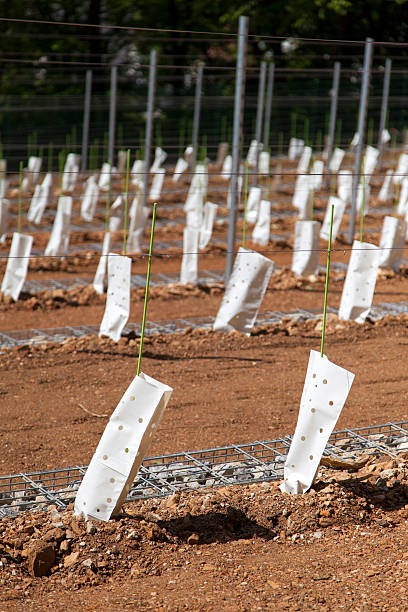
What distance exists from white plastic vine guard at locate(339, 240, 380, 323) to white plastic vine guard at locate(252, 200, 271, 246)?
3511mm

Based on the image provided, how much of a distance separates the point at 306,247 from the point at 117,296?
10.3 ft

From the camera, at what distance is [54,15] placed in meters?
24.9

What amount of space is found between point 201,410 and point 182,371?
0.88 meters

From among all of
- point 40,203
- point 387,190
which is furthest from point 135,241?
point 387,190

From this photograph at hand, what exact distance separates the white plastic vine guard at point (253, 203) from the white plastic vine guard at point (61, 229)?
3378 millimetres

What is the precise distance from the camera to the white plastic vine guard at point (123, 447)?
3943 mm

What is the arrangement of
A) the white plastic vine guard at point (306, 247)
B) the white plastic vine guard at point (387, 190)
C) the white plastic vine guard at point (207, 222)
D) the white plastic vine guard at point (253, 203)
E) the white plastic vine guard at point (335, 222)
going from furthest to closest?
1. the white plastic vine guard at point (387, 190)
2. the white plastic vine guard at point (253, 203)
3. the white plastic vine guard at point (335, 222)
4. the white plastic vine guard at point (207, 222)
5. the white plastic vine guard at point (306, 247)

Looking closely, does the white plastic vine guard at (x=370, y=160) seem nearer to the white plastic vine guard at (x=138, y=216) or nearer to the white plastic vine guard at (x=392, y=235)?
the white plastic vine guard at (x=392, y=235)

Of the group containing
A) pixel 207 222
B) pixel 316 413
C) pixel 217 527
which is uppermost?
pixel 316 413

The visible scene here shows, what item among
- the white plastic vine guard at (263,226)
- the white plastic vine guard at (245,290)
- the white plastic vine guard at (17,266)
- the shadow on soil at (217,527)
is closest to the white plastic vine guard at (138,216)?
the white plastic vine guard at (263,226)

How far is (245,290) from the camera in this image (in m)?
7.23

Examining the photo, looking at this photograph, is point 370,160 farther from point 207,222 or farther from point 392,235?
point 392,235

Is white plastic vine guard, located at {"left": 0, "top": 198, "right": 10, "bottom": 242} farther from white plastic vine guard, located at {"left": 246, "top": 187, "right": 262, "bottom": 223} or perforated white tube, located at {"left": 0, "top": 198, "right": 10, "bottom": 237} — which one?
white plastic vine guard, located at {"left": 246, "top": 187, "right": 262, "bottom": 223}

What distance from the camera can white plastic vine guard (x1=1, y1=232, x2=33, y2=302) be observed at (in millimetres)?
8477
